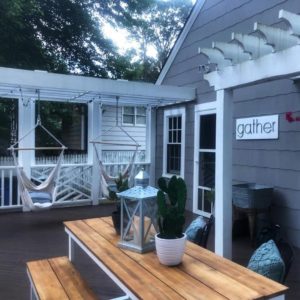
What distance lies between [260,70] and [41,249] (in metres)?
3.09

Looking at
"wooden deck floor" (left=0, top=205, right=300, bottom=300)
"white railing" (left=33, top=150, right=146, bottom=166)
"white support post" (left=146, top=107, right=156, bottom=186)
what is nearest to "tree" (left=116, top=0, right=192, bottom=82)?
"white support post" (left=146, top=107, right=156, bottom=186)

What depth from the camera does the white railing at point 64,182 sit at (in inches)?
231

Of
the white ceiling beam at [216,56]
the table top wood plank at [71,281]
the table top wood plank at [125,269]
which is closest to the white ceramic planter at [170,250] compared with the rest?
the table top wood plank at [125,269]

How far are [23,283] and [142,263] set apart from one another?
1778 mm

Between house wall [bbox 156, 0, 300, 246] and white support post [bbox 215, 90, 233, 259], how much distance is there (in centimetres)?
126

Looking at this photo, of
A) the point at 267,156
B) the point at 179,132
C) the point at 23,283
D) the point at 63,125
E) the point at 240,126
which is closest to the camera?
the point at 23,283

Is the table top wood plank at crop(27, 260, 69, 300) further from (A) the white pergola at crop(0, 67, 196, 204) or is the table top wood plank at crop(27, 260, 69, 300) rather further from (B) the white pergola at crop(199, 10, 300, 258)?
(A) the white pergola at crop(0, 67, 196, 204)

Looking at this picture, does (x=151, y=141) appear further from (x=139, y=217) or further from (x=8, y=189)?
(x=139, y=217)

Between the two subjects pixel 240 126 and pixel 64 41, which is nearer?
pixel 240 126

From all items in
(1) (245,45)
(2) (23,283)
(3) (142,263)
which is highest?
(1) (245,45)

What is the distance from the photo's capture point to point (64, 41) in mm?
10641

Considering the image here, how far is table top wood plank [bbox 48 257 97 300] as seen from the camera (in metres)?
1.99

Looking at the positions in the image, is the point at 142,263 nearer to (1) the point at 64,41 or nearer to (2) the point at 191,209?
(2) the point at 191,209

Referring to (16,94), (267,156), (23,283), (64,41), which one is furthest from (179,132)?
(64,41)
